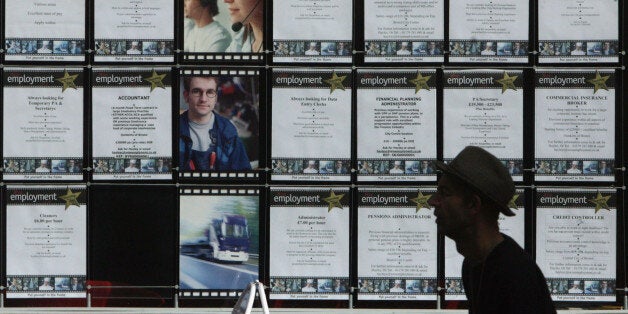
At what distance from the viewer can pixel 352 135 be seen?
7.14m

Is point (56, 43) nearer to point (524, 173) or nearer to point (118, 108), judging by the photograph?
point (118, 108)

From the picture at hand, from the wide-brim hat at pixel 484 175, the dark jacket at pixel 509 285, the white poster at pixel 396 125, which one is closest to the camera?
the dark jacket at pixel 509 285

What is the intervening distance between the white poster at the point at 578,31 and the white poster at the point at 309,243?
62.2 inches

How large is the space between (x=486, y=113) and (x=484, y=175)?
270 cm

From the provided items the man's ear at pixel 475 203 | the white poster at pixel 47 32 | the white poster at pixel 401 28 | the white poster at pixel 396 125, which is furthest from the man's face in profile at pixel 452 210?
the white poster at pixel 47 32

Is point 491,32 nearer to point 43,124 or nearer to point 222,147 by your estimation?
point 222,147

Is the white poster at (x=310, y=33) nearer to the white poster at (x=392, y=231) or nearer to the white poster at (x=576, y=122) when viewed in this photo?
the white poster at (x=392, y=231)

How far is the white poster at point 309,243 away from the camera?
7.16 meters

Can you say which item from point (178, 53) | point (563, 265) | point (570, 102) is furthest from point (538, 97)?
point (178, 53)

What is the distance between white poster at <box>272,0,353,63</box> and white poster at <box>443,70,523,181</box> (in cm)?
69

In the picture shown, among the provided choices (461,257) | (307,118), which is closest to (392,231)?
(461,257)

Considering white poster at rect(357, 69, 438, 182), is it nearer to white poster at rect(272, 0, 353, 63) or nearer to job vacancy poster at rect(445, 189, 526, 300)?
white poster at rect(272, 0, 353, 63)

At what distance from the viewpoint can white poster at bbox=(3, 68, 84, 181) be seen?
7148 millimetres

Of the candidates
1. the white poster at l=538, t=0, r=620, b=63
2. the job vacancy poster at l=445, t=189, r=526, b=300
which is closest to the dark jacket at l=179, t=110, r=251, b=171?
the job vacancy poster at l=445, t=189, r=526, b=300
